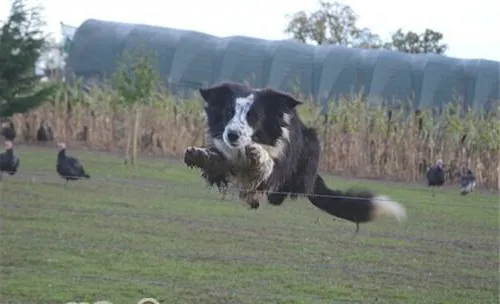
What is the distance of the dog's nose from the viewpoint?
2334 millimetres

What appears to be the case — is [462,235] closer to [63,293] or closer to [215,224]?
[215,224]

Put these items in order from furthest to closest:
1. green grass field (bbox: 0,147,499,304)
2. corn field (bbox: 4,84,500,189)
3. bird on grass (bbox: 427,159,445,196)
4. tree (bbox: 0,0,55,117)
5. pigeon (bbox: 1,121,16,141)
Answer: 1. pigeon (bbox: 1,121,16,141)
2. tree (bbox: 0,0,55,117)
3. bird on grass (bbox: 427,159,445,196)
4. green grass field (bbox: 0,147,499,304)
5. corn field (bbox: 4,84,500,189)

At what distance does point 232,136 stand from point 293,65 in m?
15.5

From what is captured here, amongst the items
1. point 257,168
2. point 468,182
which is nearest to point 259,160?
point 257,168

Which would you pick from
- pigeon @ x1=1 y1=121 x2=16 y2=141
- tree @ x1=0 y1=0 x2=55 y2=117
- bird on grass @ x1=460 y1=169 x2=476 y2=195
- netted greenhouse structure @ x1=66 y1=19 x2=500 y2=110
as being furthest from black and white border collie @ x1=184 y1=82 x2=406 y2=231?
pigeon @ x1=1 y1=121 x2=16 y2=141

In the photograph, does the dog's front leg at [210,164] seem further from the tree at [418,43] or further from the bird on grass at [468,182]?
the tree at [418,43]

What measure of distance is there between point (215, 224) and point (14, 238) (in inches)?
83.1

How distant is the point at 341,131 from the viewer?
6.33m

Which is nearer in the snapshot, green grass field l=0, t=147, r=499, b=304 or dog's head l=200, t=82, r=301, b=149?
dog's head l=200, t=82, r=301, b=149

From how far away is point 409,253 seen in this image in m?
9.05

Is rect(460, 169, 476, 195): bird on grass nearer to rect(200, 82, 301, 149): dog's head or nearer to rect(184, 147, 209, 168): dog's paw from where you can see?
rect(200, 82, 301, 149): dog's head

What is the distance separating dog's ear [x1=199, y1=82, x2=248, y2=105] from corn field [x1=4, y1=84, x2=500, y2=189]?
1.01ft

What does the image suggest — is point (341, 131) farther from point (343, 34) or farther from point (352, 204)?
point (343, 34)

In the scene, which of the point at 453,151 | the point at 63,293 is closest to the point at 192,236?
the point at 63,293
